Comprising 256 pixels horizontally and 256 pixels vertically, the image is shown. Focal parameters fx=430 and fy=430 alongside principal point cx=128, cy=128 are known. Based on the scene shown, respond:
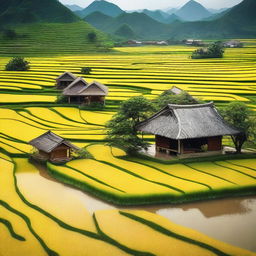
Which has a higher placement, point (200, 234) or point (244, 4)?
point (244, 4)

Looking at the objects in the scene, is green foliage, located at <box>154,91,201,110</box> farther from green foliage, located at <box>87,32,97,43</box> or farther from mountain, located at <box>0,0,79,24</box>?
mountain, located at <box>0,0,79,24</box>

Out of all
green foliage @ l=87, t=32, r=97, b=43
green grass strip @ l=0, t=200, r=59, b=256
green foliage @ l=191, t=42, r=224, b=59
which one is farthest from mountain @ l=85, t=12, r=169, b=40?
green grass strip @ l=0, t=200, r=59, b=256

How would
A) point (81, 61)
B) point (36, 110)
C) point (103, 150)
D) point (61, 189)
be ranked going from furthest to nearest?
point (81, 61)
point (36, 110)
point (103, 150)
point (61, 189)

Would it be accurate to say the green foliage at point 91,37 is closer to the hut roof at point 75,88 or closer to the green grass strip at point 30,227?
the hut roof at point 75,88

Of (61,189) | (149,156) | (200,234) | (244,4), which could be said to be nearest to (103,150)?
(149,156)

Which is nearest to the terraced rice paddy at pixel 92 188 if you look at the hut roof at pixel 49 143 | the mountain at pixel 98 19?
the hut roof at pixel 49 143

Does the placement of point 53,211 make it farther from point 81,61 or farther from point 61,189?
point 81,61
